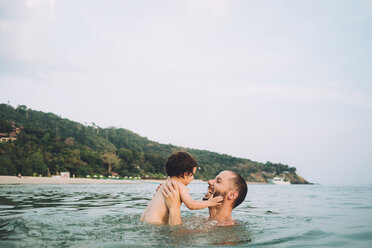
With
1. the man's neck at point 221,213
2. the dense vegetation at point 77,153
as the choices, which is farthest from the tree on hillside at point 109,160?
the man's neck at point 221,213

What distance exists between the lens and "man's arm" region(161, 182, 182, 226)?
4.30 metres

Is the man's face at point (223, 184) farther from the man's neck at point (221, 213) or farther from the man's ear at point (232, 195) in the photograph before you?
the man's neck at point (221, 213)

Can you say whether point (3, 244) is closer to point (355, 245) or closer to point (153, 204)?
point (153, 204)

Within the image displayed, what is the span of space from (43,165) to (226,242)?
49294mm

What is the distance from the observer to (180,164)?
4582mm

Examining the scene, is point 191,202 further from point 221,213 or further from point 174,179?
point 221,213

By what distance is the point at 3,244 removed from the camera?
3.49 m

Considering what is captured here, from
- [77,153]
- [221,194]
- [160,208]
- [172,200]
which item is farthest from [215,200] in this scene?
[77,153]

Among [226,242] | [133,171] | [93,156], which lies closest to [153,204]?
[226,242]

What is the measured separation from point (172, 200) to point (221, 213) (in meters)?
1.00

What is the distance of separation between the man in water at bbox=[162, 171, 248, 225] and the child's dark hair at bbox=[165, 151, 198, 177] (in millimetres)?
281

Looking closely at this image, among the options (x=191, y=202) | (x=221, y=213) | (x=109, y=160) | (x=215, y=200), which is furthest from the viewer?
(x=109, y=160)

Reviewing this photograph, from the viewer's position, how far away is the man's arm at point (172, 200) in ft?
14.1

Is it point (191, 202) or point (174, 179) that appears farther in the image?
point (174, 179)
